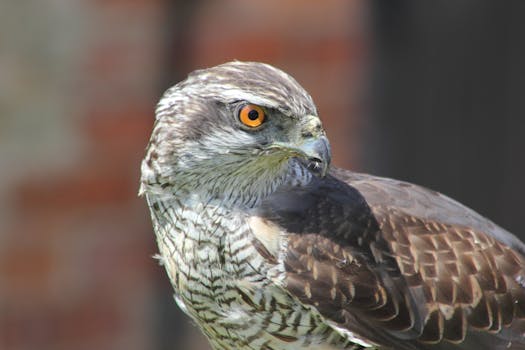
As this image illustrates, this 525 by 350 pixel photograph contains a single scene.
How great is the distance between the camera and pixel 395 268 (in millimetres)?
4438

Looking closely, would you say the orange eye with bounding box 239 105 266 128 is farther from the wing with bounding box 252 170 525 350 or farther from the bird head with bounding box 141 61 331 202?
the wing with bounding box 252 170 525 350

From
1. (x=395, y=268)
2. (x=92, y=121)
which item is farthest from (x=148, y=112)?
(x=395, y=268)

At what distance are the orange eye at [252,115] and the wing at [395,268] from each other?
270mm

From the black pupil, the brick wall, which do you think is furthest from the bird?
the brick wall

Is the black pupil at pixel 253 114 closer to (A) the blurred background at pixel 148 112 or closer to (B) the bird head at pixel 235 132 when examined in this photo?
(B) the bird head at pixel 235 132

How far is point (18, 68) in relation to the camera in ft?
22.0

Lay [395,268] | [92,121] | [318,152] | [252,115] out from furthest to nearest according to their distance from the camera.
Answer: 1. [92,121]
2. [395,268]
3. [252,115]
4. [318,152]

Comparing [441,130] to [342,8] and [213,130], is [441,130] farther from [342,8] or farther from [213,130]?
[213,130]

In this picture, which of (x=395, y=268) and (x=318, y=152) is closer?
(x=318, y=152)

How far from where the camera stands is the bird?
430 cm

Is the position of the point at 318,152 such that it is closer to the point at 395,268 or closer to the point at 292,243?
the point at 292,243

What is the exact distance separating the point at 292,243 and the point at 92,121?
2492mm

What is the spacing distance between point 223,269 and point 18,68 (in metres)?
A: 2.70

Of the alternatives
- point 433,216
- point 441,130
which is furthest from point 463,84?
point 433,216
